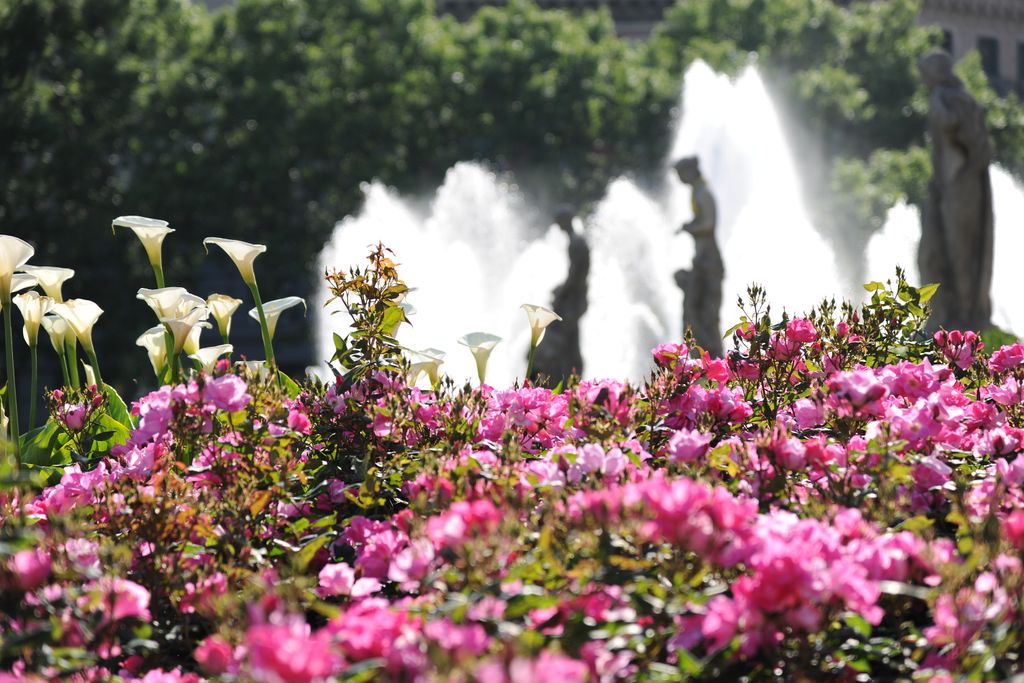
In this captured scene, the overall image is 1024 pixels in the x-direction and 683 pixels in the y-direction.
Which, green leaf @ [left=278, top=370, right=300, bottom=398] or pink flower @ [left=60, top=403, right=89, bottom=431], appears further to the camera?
green leaf @ [left=278, top=370, right=300, bottom=398]

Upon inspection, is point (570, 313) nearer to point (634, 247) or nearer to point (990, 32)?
point (634, 247)

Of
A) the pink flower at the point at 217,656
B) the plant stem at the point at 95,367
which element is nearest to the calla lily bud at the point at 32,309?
the plant stem at the point at 95,367

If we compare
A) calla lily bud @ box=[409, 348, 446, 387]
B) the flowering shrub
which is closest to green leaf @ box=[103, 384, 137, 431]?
the flowering shrub

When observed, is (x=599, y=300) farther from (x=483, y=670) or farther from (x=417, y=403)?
(x=483, y=670)

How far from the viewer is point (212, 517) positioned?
2912 millimetres

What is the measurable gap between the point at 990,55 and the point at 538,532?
180ft

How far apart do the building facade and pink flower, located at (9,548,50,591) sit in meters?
51.2

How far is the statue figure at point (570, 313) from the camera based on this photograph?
11.1 meters

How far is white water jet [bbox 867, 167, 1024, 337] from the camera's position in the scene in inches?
704

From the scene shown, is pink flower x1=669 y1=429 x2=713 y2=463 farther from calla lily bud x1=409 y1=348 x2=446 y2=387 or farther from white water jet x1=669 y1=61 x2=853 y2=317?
white water jet x1=669 y1=61 x2=853 y2=317

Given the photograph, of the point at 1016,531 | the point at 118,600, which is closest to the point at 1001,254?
the point at 1016,531

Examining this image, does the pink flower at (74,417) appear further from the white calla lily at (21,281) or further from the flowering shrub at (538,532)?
the white calla lily at (21,281)

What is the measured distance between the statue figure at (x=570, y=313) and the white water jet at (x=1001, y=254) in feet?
22.1

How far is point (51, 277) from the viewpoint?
181 inches
